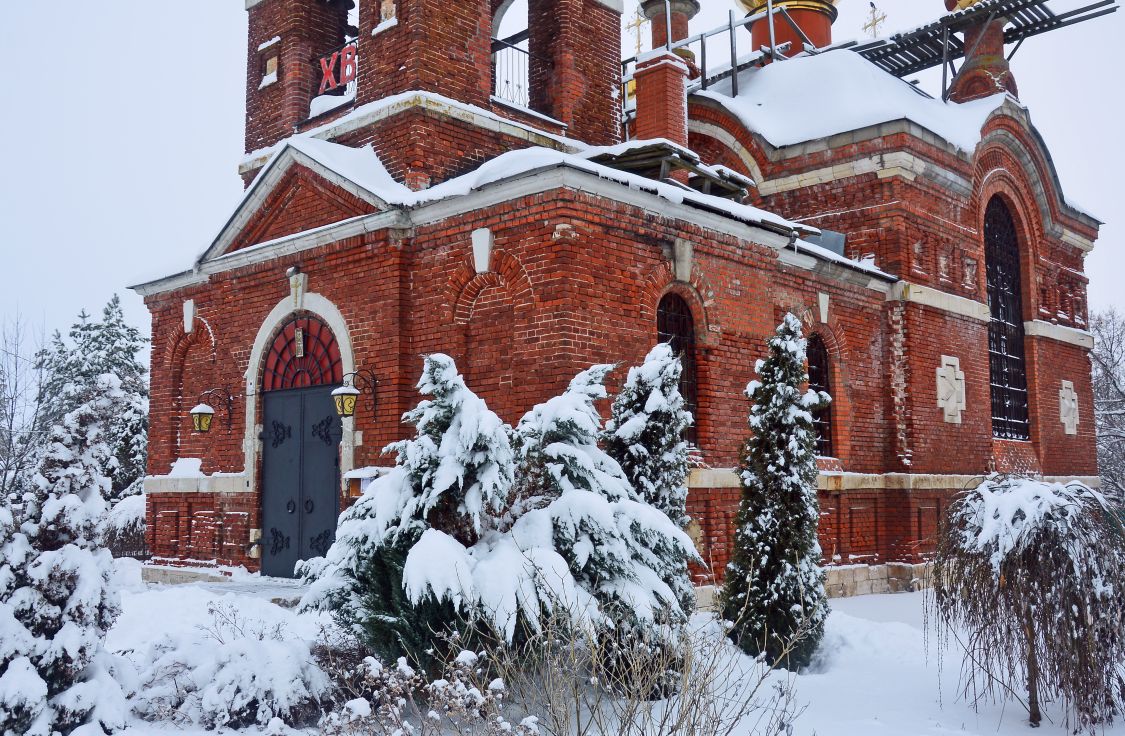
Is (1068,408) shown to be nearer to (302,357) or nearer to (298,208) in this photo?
(302,357)

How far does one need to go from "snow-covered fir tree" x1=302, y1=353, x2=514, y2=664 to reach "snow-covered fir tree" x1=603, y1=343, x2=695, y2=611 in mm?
1688

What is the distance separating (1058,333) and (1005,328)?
192 centimetres

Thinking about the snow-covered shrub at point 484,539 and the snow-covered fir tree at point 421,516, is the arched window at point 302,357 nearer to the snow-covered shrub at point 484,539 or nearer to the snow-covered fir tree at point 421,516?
the snow-covered shrub at point 484,539

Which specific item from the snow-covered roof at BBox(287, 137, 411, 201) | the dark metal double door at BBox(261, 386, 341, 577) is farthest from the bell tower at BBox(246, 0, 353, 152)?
the dark metal double door at BBox(261, 386, 341, 577)

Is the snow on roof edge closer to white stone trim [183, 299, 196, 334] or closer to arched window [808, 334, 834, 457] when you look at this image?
white stone trim [183, 299, 196, 334]

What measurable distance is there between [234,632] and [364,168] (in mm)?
6734

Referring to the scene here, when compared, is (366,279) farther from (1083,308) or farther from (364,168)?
(1083,308)

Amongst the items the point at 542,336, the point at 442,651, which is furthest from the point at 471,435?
the point at 542,336

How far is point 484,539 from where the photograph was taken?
21.7 feet

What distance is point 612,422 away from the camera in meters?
8.48

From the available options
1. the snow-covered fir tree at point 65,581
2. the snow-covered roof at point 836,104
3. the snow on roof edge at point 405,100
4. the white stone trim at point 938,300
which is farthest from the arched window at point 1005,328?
the snow-covered fir tree at point 65,581

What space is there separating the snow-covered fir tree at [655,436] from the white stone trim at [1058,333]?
12598 millimetres

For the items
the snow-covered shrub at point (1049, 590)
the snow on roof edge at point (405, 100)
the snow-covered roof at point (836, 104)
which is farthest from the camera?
the snow-covered roof at point (836, 104)

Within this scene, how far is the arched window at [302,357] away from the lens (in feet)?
40.1
